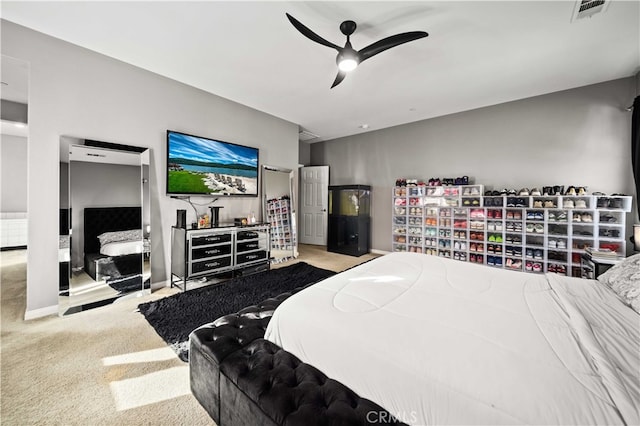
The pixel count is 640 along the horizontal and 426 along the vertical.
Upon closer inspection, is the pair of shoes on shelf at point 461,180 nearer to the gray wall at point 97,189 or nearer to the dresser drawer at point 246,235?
the dresser drawer at point 246,235

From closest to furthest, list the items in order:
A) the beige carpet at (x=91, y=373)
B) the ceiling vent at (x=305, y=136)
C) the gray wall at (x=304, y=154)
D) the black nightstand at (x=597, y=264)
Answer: the beige carpet at (x=91, y=373) → the black nightstand at (x=597, y=264) → the ceiling vent at (x=305, y=136) → the gray wall at (x=304, y=154)

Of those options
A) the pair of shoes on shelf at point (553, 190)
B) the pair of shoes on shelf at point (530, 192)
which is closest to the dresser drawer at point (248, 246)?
the pair of shoes on shelf at point (530, 192)

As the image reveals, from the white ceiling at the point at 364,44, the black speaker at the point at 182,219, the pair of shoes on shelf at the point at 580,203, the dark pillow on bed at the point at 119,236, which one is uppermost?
the white ceiling at the point at 364,44

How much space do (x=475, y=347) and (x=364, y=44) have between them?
2.94 m

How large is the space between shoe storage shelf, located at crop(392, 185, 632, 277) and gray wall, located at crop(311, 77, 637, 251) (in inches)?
13.4

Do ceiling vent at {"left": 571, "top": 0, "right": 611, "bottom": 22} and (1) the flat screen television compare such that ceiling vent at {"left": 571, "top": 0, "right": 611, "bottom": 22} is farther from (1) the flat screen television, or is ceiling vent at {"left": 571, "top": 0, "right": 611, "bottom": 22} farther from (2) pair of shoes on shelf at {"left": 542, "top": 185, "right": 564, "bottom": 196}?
(1) the flat screen television

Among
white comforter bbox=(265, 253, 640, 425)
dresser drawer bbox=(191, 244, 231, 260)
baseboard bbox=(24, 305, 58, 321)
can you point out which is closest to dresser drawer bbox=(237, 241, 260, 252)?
dresser drawer bbox=(191, 244, 231, 260)

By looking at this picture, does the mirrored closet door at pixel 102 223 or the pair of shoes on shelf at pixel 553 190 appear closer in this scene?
the mirrored closet door at pixel 102 223

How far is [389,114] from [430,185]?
1598 millimetres

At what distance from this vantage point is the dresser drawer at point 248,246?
379 cm

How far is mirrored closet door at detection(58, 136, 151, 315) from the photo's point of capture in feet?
8.68

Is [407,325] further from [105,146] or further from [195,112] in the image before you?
[195,112]

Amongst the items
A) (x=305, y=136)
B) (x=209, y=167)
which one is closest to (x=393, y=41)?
(x=209, y=167)

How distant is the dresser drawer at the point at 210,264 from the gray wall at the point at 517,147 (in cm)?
351
